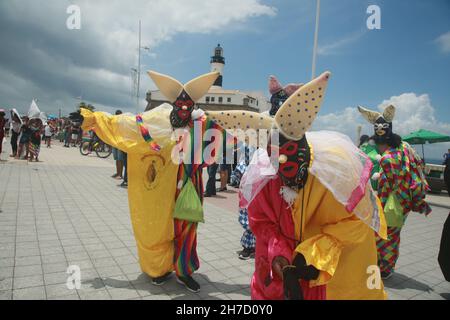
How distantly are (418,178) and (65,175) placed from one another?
9.58 metres

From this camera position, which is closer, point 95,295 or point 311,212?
point 311,212

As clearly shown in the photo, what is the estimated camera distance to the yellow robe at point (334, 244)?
1.63m

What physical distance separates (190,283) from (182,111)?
5.93 ft

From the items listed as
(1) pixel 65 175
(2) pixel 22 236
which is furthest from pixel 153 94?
(2) pixel 22 236

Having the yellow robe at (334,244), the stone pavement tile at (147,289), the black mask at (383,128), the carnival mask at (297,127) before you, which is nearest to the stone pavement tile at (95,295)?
the stone pavement tile at (147,289)

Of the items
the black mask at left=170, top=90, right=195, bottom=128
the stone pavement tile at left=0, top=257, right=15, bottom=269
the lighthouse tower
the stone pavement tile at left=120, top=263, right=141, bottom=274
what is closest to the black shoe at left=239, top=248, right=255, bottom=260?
the stone pavement tile at left=120, top=263, right=141, bottom=274

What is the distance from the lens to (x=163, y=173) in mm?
3105

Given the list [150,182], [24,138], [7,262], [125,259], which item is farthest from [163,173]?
[24,138]

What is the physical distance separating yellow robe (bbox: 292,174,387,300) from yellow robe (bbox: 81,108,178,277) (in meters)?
1.64

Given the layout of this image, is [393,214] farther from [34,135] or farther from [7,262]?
[34,135]

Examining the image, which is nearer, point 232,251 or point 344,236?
point 344,236

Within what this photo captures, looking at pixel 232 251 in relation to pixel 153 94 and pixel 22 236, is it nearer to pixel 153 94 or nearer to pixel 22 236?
pixel 22 236

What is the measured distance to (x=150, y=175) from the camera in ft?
10.4

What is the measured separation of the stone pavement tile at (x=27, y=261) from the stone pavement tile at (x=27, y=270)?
8 cm
